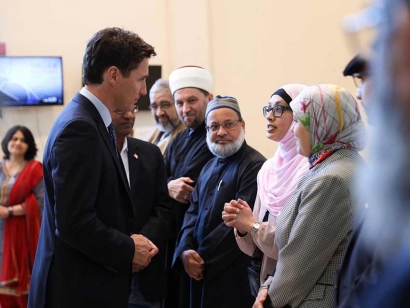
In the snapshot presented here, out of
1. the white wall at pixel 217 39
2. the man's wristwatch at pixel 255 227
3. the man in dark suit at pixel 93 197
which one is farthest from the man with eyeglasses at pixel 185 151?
the white wall at pixel 217 39

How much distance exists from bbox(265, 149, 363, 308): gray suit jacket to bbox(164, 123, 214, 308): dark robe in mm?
1296

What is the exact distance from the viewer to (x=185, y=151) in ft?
11.8

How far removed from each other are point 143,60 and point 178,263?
4.16 feet

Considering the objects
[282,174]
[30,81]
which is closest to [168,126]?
[282,174]

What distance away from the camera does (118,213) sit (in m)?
2.17

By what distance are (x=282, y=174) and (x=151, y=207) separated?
64cm

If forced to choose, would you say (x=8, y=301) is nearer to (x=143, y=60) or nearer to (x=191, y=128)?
(x=191, y=128)

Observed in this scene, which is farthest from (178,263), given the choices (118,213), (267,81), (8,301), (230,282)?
(267,81)

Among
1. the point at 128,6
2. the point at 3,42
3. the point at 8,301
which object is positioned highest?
the point at 128,6

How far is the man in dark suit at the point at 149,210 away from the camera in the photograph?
253 cm

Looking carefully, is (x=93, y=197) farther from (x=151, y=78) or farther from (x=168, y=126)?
(x=151, y=78)

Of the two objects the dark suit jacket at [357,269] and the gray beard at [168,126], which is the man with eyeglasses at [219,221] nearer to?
the gray beard at [168,126]

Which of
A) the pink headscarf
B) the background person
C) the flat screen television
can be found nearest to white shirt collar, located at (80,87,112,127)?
the pink headscarf

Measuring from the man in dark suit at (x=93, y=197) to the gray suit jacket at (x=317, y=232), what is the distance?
62 cm
